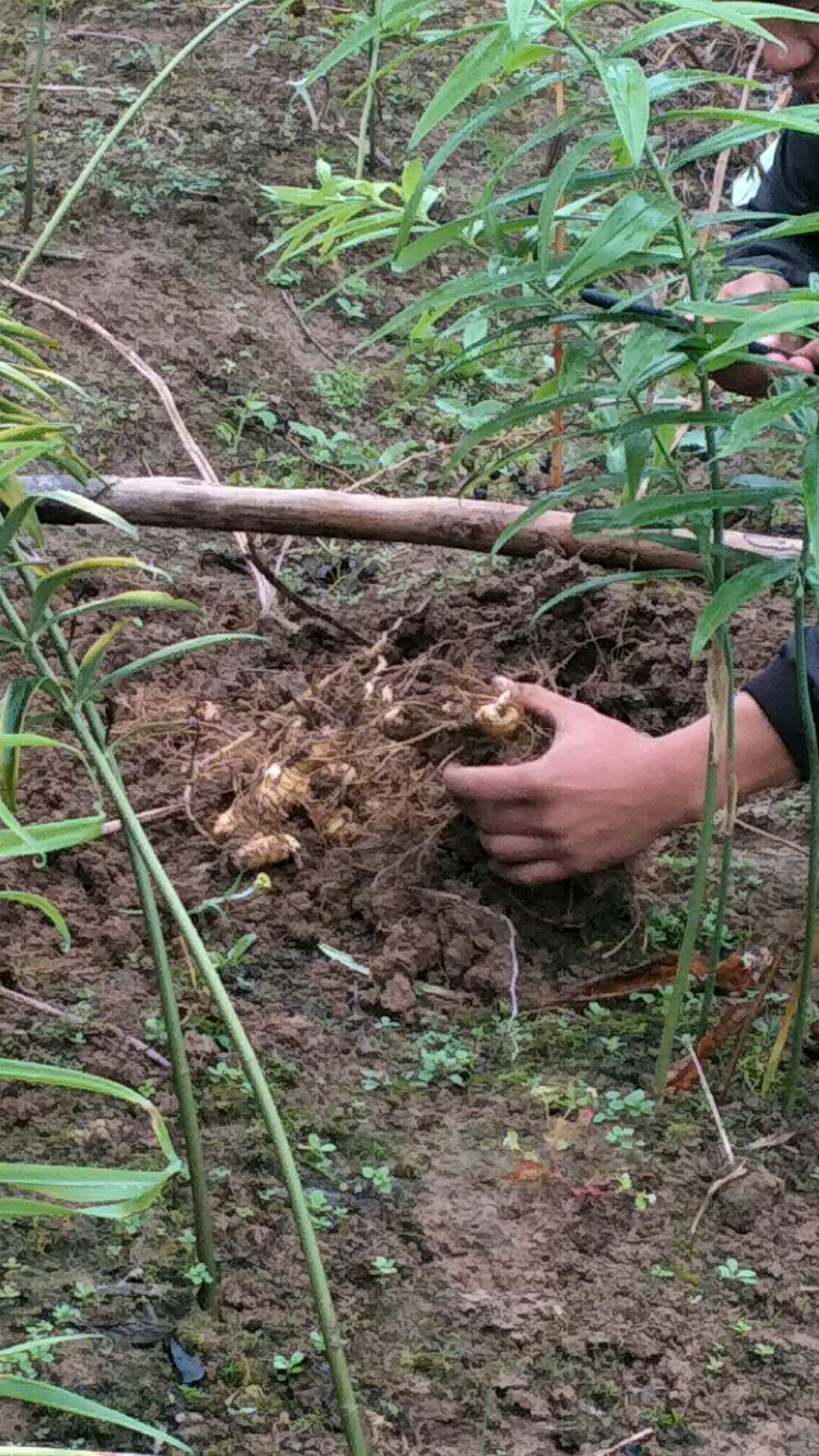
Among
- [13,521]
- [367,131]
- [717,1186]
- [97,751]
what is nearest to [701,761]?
[717,1186]

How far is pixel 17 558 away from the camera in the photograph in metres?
1.36

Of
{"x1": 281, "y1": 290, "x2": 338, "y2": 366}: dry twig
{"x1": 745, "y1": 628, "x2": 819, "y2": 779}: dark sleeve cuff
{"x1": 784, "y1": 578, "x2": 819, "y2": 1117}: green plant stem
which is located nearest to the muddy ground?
{"x1": 784, "y1": 578, "x2": 819, "y2": 1117}: green plant stem

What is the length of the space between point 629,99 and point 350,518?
3.74 feet

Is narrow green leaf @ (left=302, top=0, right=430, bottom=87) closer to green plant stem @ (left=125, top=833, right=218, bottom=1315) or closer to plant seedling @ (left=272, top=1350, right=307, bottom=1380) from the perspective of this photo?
green plant stem @ (left=125, top=833, right=218, bottom=1315)

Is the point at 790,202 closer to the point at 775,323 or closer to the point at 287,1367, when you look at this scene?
the point at 775,323

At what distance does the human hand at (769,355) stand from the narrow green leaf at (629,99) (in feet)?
2.04

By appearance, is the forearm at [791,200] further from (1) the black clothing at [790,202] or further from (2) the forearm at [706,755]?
(2) the forearm at [706,755]

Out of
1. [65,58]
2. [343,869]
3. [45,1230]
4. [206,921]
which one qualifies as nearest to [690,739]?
[343,869]

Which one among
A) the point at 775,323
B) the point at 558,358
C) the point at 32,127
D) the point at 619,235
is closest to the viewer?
the point at 775,323

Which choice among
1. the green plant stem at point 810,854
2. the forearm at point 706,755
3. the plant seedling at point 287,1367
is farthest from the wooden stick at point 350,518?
the plant seedling at point 287,1367

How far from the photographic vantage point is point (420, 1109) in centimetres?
172

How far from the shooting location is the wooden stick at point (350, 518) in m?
2.21

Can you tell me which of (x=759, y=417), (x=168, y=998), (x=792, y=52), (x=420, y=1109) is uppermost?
(x=792, y=52)

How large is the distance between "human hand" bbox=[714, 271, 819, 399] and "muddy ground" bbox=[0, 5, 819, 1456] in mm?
355
